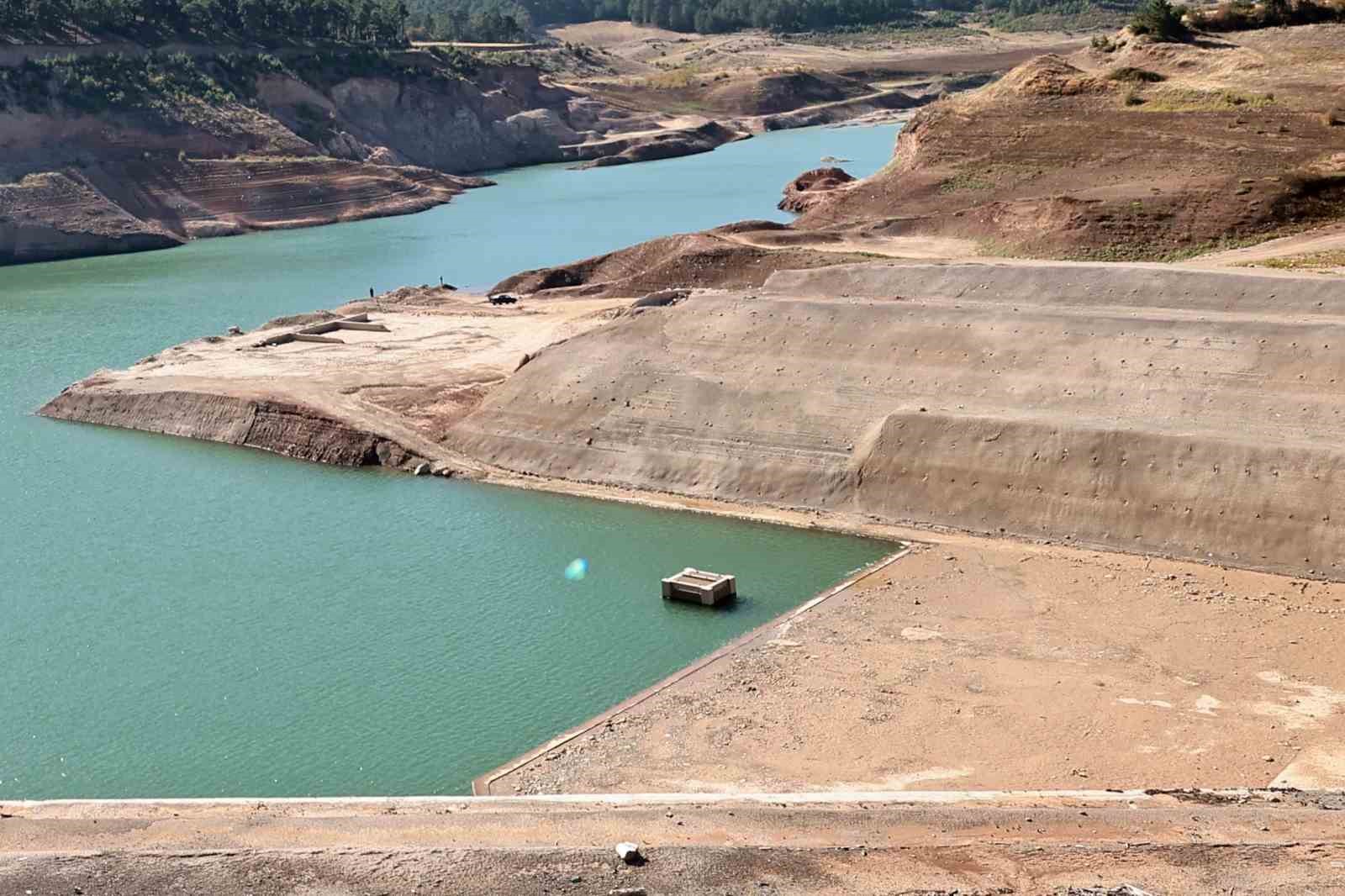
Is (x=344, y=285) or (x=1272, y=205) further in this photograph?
(x=344, y=285)

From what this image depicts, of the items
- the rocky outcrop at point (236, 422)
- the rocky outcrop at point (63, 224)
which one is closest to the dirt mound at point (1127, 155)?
the rocky outcrop at point (236, 422)

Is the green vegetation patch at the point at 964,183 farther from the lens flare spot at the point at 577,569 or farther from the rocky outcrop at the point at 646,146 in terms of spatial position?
the rocky outcrop at the point at 646,146

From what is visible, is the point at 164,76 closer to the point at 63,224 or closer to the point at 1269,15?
the point at 63,224

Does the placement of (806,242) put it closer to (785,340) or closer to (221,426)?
(785,340)

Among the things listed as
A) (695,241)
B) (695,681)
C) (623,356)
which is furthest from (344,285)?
(695,681)

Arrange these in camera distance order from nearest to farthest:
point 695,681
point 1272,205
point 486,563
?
1. point 695,681
2. point 486,563
3. point 1272,205
